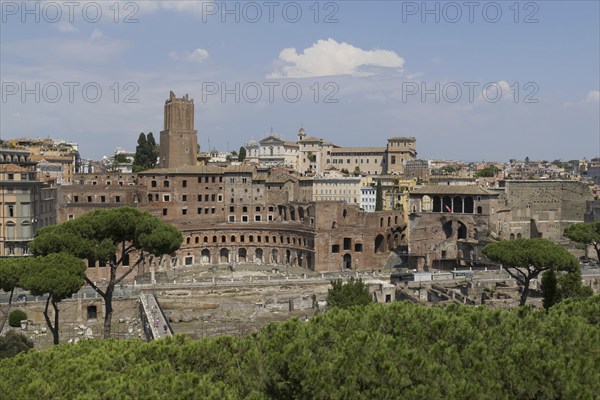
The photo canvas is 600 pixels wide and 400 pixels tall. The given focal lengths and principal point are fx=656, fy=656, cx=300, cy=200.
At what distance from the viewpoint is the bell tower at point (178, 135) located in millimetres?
77062

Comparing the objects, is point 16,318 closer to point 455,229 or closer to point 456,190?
point 455,229

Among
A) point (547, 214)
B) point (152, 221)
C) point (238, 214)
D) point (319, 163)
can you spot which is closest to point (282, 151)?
point (319, 163)

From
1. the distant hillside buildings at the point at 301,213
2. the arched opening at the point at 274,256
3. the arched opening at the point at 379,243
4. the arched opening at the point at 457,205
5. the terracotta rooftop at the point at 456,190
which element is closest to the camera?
the distant hillside buildings at the point at 301,213

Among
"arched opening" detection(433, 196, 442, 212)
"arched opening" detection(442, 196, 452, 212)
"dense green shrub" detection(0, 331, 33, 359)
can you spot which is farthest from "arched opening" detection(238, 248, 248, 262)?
"dense green shrub" detection(0, 331, 33, 359)

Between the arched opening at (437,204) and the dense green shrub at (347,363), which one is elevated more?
the arched opening at (437,204)

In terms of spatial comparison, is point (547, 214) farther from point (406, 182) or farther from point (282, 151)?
point (282, 151)

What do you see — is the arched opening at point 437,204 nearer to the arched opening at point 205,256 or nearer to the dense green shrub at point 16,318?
the arched opening at point 205,256

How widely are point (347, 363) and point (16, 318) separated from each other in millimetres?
28417

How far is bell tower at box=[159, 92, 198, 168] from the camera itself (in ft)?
253

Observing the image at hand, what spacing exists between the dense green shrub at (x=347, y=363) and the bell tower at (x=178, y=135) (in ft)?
205

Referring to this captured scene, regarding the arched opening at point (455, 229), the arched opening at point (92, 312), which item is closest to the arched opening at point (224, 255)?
the arched opening at point (455, 229)

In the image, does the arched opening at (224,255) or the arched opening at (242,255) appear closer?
the arched opening at (224,255)

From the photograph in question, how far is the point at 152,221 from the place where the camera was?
30219mm

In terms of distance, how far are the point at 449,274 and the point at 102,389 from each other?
39.0m
